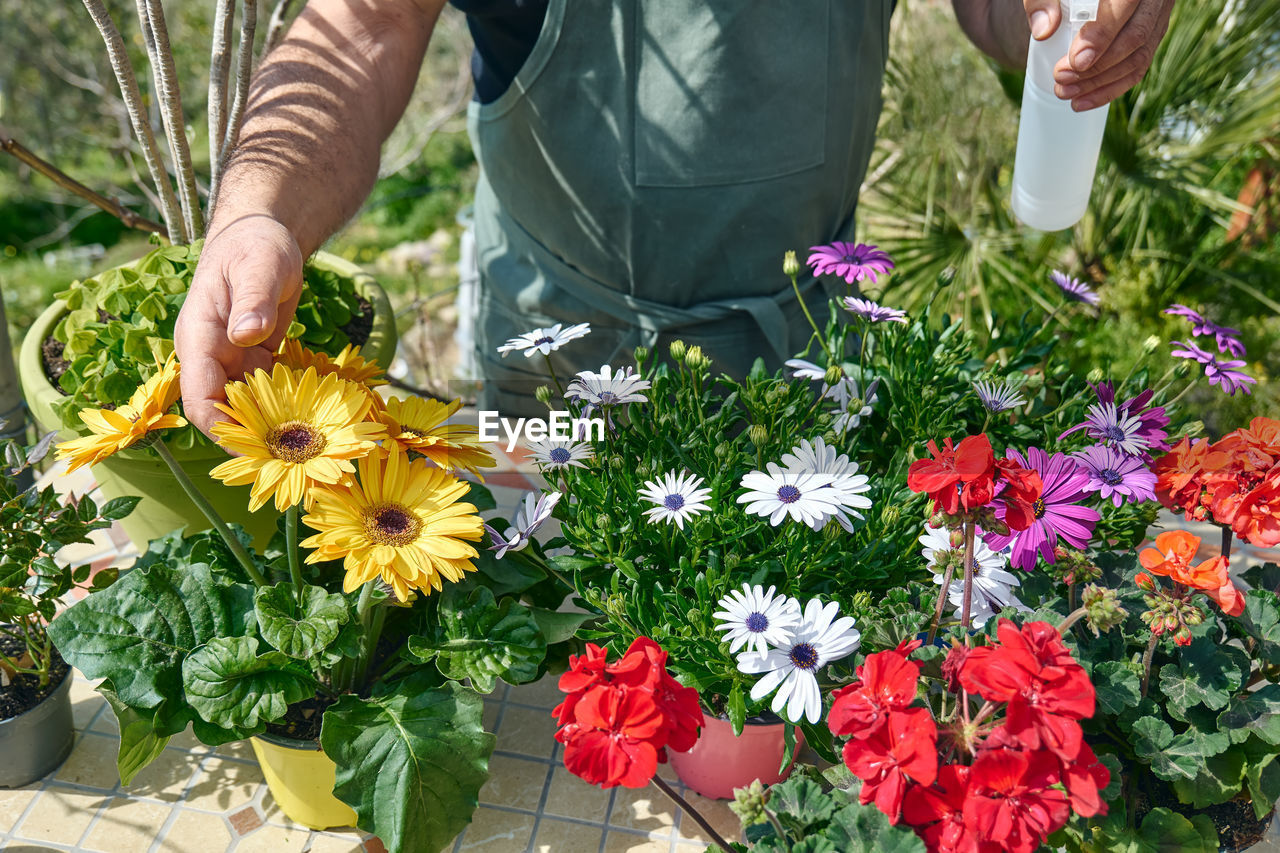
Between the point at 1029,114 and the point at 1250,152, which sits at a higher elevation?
the point at 1029,114

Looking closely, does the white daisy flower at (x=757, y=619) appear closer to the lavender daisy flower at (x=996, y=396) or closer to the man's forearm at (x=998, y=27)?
the lavender daisy flower at (x=996, y=396)

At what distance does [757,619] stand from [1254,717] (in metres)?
0.41

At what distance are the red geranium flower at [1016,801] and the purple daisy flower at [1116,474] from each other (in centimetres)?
33

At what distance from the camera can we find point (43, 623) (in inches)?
45.5

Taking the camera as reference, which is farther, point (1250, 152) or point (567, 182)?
point (1250, 152)

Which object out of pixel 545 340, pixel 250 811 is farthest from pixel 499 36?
pixel 250 811

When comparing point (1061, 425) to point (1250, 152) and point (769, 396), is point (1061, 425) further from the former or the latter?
point (1250, 152)

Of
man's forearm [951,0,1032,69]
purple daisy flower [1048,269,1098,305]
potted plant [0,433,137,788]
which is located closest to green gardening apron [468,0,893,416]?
man's forearm [951,0,1032,69]

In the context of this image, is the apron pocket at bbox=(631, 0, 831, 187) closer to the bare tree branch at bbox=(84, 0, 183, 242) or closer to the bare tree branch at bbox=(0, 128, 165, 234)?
the bare tree branch at bbox=(84, 0, 183, 242)

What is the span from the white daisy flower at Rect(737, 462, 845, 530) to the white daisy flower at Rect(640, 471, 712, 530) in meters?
0.04

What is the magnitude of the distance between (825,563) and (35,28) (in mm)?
6011

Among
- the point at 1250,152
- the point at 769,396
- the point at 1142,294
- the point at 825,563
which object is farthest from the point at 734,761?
the point at 1250,152

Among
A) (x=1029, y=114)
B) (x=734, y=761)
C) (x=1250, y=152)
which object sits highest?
(x=1029, y=114)

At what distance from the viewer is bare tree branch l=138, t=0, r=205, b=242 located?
1.16 meters
